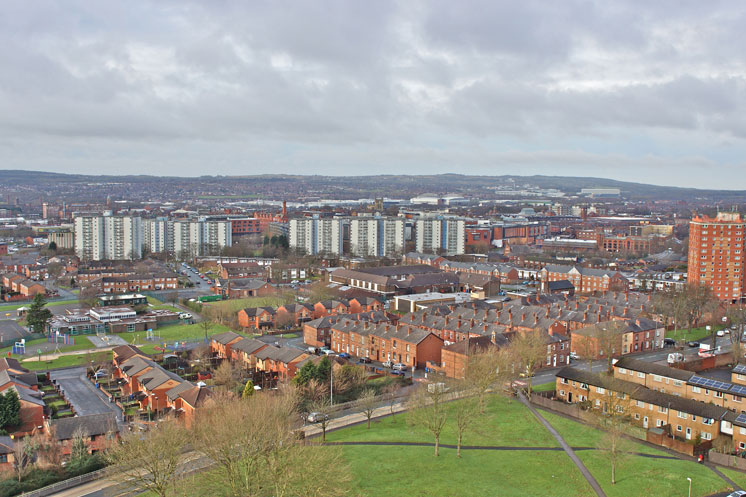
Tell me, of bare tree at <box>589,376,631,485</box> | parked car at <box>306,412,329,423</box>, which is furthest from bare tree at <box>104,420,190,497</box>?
bare tree at <box>589,376,631,485</box>

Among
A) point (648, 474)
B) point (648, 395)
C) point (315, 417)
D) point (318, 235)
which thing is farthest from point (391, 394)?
point (318, 235)

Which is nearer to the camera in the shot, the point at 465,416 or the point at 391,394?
the point at 465,416

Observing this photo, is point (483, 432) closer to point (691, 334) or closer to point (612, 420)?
point (612, 420)

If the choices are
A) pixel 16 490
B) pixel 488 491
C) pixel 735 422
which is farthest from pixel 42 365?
pixel 735 422

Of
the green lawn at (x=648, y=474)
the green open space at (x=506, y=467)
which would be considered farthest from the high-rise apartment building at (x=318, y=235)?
the green lawn at (x=648, y=474)

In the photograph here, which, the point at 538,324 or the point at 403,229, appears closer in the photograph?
the point at 538,324

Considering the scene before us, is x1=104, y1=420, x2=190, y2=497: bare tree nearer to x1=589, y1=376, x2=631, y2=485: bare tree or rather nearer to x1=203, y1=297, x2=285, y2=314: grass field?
x1=589, y1=376, x2=631, y2=485: bare tree

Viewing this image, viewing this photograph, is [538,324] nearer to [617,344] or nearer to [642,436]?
[617,344]
